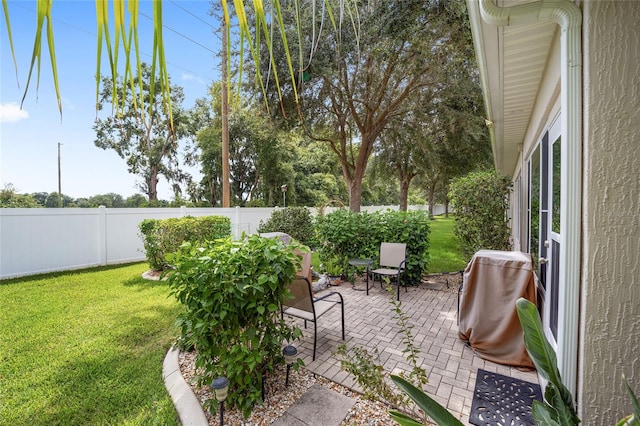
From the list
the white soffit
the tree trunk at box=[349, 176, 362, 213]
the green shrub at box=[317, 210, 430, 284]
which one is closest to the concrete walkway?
the green shrub at box=[317, 210, 430, 284]

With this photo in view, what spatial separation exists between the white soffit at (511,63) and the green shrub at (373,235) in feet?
7.67

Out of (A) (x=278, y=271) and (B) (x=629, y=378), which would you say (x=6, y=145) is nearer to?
(A) (x=278, y=271)

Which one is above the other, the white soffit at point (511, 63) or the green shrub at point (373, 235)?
the white soffit at point (511, 63)

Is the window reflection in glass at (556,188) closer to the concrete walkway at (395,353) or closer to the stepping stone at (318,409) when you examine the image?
the concrete walkway at (395,353)

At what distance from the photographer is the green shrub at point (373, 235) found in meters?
5.88

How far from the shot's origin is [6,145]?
2.90 metres

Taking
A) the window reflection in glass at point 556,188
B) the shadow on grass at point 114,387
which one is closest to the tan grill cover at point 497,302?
the window reflection in glass at point 556,188

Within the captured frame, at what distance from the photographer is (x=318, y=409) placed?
2.35 m

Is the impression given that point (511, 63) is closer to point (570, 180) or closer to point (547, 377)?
point (570, 180)

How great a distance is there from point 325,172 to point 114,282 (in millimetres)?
23671

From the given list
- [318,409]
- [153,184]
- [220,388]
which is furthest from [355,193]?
[153,184]

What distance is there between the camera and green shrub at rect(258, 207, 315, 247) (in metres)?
10.3

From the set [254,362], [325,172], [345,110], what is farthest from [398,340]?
[325,172]

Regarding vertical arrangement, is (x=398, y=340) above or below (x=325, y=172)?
below
